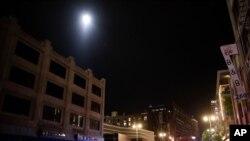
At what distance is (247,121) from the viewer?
99.3 feet

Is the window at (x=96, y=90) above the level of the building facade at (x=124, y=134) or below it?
above

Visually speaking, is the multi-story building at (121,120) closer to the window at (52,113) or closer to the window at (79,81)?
the window at (79,81)

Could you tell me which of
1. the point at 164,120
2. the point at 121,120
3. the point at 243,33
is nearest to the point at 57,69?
the point at 243,33

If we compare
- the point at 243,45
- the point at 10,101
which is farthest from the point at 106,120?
the point at 243,45

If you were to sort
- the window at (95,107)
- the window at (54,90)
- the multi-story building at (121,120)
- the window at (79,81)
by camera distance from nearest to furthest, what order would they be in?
the window at (54,90)
the window at (79,81)
the window at (95,107)
the multi-story building at (121,120)

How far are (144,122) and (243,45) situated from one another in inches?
5358

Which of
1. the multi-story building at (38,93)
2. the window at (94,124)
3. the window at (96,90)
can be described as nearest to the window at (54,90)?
the multi-story building at (38,93)

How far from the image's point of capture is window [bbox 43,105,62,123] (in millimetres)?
37862

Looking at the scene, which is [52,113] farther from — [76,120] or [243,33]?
[243,33]

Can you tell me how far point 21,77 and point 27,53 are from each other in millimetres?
3886

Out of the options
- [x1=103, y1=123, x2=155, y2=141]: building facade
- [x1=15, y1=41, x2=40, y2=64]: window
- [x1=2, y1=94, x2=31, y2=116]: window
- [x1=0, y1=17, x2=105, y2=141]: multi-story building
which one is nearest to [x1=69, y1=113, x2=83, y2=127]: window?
[x1=0, y1=17, x2=105, y2=141]: multi-story building

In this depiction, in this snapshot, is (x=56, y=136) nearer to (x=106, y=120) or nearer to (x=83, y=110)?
(x=83, y=110)

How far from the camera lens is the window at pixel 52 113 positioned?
3786 centimetres

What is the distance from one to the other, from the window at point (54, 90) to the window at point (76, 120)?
4.97 metres
